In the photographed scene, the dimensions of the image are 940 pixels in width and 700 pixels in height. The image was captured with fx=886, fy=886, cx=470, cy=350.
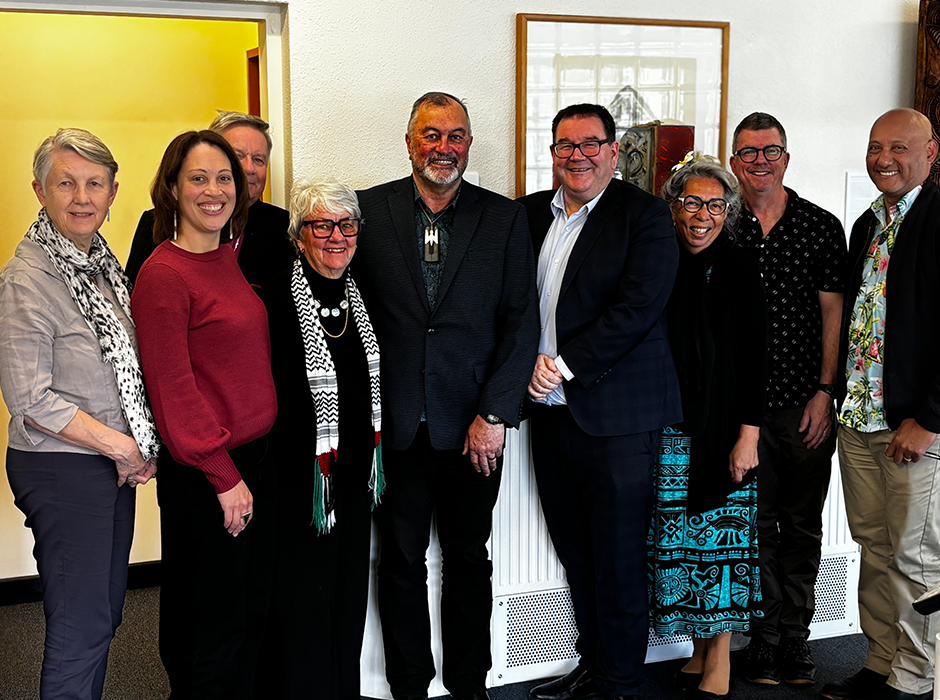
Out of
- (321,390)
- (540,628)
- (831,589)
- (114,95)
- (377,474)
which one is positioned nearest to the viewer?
(321,390)

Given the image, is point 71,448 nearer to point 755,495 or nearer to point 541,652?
point 541,652

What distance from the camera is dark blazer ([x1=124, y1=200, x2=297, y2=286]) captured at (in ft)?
8.55

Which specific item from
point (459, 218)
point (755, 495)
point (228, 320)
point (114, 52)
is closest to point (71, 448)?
point (228, 320)

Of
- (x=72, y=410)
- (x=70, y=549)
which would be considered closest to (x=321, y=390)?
(x=72, y=410)

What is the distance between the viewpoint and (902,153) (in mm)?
2729

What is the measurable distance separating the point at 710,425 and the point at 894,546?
2.25 feet

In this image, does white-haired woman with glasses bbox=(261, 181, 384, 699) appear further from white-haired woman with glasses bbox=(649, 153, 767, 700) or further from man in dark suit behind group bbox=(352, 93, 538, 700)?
white-haired woman with glasses bbox=(649, 153, 767, 700)

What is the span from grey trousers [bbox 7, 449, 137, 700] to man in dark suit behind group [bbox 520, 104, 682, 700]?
1306mm

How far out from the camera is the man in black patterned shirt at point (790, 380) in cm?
299

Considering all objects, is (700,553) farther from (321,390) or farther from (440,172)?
(440,172)

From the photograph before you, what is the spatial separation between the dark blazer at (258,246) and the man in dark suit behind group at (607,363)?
0.84m

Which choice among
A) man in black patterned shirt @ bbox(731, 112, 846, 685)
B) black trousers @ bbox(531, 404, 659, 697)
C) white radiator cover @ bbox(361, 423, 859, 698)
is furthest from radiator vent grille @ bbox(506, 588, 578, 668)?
man in black patterned shirt @ bbox(731, 112, 846, 685)

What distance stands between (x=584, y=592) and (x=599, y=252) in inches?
45.2

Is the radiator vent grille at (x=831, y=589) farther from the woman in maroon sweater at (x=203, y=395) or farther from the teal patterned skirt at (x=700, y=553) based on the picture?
the woman in maroon sweater at (x=203, y=395)
